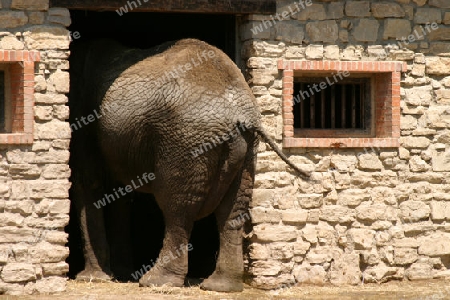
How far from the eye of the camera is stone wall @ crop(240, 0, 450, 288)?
39.2 feet

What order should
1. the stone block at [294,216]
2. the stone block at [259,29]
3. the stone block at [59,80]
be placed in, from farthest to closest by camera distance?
the stone block at [294,216]
the stone block at [259,29]
the stone block at [59,80]

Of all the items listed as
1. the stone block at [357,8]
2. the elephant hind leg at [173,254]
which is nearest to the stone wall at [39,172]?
the elephant hind leg at [173,254]

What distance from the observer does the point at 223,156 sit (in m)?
11.4

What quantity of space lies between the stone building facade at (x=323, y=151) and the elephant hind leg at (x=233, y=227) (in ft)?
0.86

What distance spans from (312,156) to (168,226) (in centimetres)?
182

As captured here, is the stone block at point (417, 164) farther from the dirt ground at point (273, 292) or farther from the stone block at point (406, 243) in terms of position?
the dirt ground at point (273, 292)

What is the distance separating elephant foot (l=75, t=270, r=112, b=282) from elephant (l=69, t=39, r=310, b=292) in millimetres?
18

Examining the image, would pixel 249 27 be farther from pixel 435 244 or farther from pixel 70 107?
pixel 435 244

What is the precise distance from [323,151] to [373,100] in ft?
3.16

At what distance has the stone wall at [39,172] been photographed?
11008 millimetres

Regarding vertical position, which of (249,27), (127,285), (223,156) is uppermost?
(249,27)

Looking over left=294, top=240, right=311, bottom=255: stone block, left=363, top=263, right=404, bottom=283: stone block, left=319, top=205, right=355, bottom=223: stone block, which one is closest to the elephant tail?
left=319, top=205, right=355, bottom=223: stone block

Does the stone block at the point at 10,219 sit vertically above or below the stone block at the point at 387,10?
below

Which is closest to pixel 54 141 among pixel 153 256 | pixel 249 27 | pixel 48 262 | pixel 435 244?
pixel 48 262
